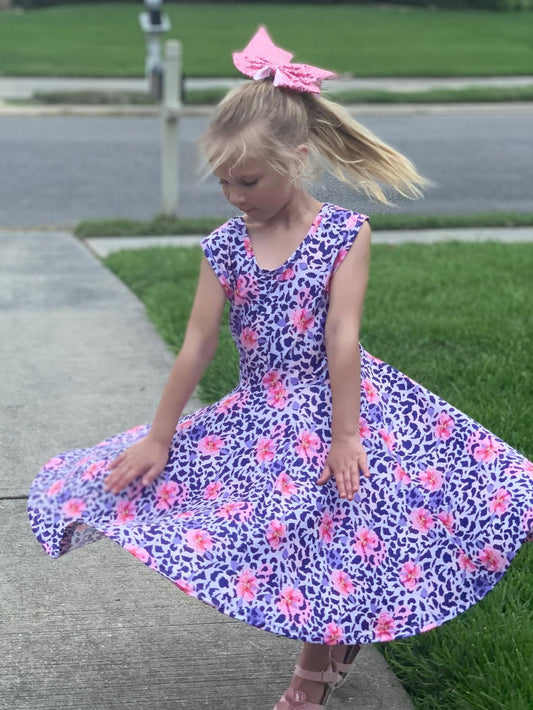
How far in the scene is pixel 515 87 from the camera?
18.5 m

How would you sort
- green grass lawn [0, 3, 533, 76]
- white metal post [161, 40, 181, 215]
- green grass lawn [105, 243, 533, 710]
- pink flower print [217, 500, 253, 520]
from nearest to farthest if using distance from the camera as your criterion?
1. pink flower print [217, 500, 253, 520]
2. green grass lawn [105, 243, 533, 710]
3. white metal post [161, 40, 181, 215]
4. green grass lawn [0, 3, 533, 76]

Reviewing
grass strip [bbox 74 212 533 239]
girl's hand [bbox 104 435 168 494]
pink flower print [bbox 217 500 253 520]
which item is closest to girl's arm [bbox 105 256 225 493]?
girl's hand [bbox 104 435 168 494]

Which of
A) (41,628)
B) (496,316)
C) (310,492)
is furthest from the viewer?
(496,316)

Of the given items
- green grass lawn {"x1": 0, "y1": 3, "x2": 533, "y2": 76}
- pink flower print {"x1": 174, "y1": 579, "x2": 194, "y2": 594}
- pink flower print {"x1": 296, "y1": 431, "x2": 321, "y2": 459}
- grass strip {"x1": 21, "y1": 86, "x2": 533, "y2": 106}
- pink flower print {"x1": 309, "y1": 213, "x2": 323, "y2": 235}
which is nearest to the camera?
pink flower print {"x1": 174, "y1": 579, "x2": 194, "y2": 594}

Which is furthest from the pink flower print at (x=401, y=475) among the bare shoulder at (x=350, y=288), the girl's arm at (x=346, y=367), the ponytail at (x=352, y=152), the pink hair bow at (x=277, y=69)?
the pink hair bow at (x=277, y=69)

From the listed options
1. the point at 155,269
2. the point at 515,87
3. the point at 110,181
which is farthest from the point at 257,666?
the point at 515,87

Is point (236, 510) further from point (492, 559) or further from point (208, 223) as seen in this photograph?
point (208, 223)

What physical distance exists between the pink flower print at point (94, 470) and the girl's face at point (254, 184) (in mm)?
636

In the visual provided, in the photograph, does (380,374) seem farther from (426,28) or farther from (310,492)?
(426,28)

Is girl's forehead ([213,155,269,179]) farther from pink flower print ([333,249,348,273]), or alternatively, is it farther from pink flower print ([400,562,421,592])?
pink flower print ([400,562,421,592])

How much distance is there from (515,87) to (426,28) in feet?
34.9

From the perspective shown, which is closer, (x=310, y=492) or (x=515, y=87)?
(x=310, y=492)

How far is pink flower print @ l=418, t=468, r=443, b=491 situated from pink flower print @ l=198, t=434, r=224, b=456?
1.46 feet

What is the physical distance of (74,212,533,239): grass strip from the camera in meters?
8.05
